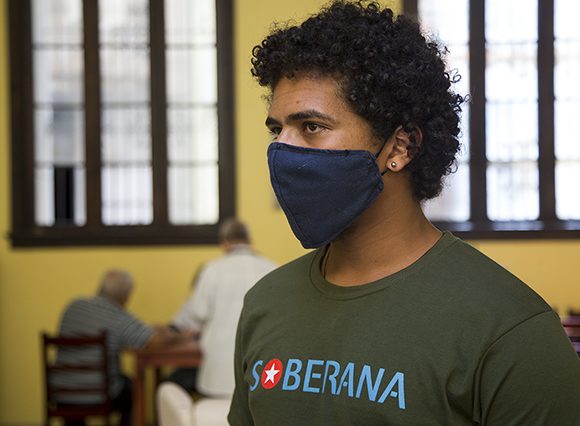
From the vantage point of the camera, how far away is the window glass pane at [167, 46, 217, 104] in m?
7.71

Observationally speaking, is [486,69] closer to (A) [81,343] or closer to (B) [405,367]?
(A) [81,343]

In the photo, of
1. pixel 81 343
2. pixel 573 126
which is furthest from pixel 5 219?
pixel 573 126

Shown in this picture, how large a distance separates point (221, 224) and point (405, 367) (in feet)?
Answer: 20.3

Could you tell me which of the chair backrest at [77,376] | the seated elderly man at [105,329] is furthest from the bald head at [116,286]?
the chair backrest at [77,376]

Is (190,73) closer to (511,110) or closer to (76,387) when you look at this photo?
(511,110)

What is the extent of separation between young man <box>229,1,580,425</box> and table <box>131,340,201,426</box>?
441 centimetres

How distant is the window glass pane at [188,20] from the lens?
25.2ft

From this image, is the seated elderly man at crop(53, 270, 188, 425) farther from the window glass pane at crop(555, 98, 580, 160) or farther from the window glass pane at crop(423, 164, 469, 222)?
the window glass pane at crop(555, 98, 580, 160)

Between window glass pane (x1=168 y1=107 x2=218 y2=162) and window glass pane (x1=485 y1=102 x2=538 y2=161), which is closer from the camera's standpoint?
window glass pane (x1=485 y1=102 x2=538 y2=161)

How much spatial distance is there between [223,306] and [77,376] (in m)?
1.05

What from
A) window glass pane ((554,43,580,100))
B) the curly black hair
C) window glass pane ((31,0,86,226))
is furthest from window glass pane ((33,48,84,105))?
the curly black hair

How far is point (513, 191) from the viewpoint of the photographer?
25.2 ft

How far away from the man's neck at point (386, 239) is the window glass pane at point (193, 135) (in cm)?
613

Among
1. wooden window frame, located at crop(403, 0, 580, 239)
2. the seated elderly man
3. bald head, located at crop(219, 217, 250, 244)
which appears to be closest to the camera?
bald head, located at crop(219, 217, 250, 244)
